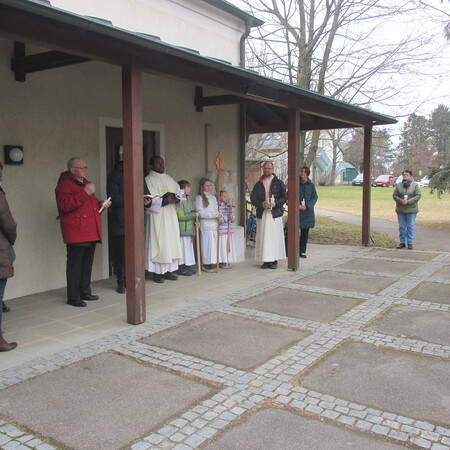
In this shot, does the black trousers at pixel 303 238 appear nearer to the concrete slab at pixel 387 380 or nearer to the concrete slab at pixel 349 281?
the concrete slab at pixel 349 281

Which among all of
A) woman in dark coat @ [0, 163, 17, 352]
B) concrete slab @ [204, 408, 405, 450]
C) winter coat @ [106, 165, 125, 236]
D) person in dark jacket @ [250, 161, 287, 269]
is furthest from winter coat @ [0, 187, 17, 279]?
person in dark jacket @ [250, 161, 287, 269]

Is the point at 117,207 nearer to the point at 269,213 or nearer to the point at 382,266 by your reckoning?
the point at 269,213

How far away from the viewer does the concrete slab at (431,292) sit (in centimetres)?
614

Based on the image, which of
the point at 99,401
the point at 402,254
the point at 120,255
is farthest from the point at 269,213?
the point at 99,401

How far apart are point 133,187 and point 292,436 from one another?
9.41 feet

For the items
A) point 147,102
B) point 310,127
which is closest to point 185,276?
point 147,102

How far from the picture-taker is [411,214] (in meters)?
10.1

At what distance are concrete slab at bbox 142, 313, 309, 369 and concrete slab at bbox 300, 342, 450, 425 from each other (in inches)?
20.1

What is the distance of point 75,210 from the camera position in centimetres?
558

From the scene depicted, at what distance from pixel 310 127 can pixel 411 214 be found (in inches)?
111

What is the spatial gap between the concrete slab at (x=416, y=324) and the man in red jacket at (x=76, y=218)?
10.5 feet

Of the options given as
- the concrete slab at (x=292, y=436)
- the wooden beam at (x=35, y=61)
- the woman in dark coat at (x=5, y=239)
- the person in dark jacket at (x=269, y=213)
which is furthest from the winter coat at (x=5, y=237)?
the person in dark jacket at (x=269, y=213)

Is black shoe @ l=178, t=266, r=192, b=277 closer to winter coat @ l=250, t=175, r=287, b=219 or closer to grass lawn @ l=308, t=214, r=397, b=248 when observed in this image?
winter coat @ l=250, t=175, r=287, b=219

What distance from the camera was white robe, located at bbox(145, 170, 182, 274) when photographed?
22.7 feet
